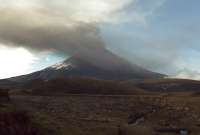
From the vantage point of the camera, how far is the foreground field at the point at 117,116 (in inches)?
2458

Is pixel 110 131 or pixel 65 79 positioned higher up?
pixel 65 79

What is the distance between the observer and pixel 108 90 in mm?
179125

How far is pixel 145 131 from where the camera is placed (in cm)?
6800

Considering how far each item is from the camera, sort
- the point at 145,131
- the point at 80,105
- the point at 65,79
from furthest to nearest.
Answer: the point at 65,79
the point at 80,105
the point at 145,131

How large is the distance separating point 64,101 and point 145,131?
107 ft

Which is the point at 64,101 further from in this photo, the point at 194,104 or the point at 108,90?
the point at 108,90

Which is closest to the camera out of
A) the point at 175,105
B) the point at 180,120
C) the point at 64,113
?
the point at 64,113

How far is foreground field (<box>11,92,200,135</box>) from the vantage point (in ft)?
205

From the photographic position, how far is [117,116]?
276ft

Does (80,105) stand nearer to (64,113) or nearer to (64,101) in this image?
(64,101)

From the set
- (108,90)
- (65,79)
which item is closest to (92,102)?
(108,90)

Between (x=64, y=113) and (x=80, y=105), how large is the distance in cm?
1565

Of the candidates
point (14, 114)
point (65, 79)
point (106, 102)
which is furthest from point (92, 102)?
point (65, 79)

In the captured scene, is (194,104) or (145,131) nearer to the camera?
(145,131)
